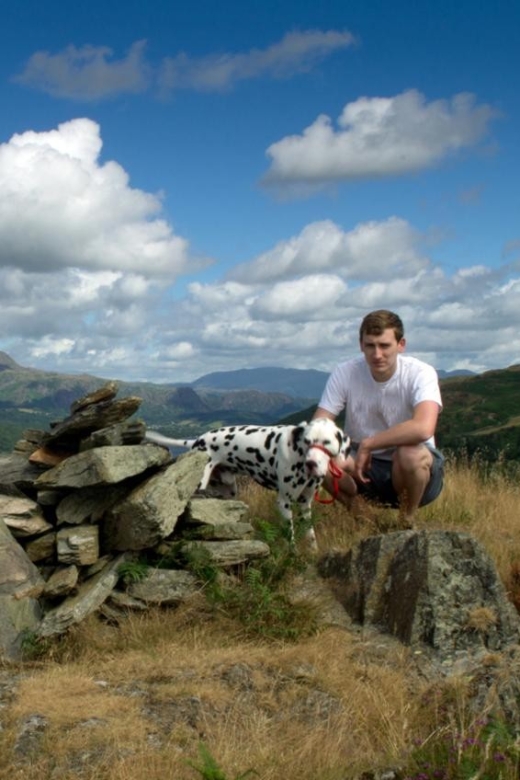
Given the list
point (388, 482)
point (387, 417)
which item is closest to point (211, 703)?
point (388, 482)

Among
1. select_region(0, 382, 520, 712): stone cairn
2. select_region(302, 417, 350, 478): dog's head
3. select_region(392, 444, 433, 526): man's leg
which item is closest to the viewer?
select_region(0, 382, 520, 712): stone cairn

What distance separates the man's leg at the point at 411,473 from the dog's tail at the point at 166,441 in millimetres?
3344

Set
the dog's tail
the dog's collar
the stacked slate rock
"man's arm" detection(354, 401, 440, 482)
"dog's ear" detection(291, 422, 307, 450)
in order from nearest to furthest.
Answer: the stacked slate rock
"man's arm" detection(354, 401, 440, 482)
the dog's collar
"dog's ear" detection(291, 422, 307, 450)
the dog's tail

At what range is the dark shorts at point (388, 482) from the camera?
9.31m

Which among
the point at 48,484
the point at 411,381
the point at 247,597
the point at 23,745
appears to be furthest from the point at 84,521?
the point at 411,381

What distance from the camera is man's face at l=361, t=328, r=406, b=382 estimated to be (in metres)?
8.66

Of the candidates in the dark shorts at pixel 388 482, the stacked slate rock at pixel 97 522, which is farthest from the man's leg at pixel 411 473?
the stacked slate rock at pixel 97 522

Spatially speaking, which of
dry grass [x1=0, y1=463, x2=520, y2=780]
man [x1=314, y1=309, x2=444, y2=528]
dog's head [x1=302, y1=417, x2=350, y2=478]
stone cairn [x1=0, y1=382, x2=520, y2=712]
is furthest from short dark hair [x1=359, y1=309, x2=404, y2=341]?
dry grass [x1=0, y1=463, x2=520, y2=780]

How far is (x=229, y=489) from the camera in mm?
11242

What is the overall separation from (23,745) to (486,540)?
6.21m

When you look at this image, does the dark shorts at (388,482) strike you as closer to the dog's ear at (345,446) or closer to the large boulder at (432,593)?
the dog's ear at (345,446)

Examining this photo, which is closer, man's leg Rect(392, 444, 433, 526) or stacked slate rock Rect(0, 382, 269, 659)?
stacked slate rock Rect(0, 382, 269, 659)

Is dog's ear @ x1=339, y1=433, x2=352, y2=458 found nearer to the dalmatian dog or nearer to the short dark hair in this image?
the dalmatian dog

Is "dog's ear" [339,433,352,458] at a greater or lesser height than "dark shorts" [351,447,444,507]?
greater
